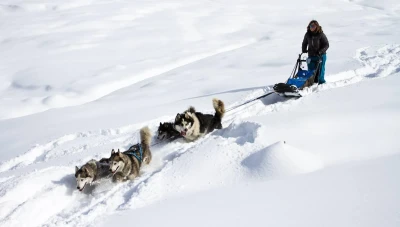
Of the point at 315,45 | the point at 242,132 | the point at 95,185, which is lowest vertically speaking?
the point at 95,185

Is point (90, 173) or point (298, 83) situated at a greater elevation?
point (298, 83)

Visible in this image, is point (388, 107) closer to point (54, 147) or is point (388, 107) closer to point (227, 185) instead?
point (227, 185)

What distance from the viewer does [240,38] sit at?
14.2 metres

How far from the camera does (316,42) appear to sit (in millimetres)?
7121

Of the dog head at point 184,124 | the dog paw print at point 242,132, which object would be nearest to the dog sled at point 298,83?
the dog paw print at point 242,132

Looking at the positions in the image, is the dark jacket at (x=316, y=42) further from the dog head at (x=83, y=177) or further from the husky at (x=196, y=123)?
the dog head at (x=83, y=177)

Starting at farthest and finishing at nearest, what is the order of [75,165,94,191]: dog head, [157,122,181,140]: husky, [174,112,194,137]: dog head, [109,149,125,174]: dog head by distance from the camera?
1. [157,122,181,140]: husky
2. [174,112,194,137]: dog head
3. [109,149,125,174]: dog head
4. [75,165,94,191]: dog head

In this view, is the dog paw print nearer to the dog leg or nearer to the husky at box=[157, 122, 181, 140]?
the husky at box=[157, 122, 181, 140]

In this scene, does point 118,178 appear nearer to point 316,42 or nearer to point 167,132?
point 167,132

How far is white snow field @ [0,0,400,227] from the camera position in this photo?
3.40 meters

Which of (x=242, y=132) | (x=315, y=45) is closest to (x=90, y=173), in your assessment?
(x=242, y=132)

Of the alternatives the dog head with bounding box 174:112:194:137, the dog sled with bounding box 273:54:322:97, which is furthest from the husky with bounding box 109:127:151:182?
the dog sled with bounding box 273:54:322:97

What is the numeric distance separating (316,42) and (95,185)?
4.89 m

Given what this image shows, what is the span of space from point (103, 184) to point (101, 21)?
44.3ft
